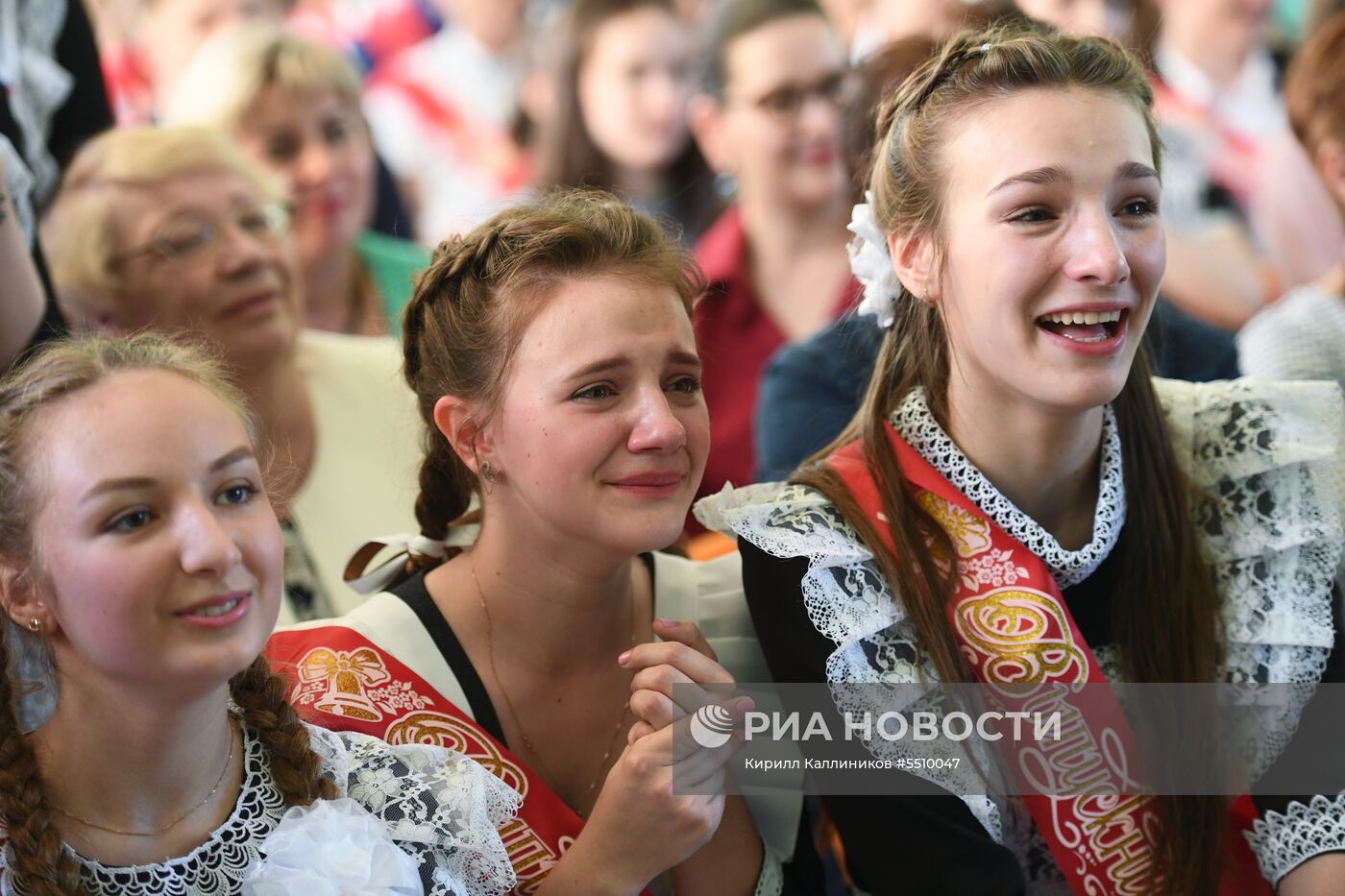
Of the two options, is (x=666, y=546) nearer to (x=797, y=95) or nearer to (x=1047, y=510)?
(x=1047, y=510)

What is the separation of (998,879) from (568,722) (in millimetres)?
441

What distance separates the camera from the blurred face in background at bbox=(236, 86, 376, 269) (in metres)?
2.76

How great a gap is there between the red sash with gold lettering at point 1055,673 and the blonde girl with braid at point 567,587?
237 millimetres

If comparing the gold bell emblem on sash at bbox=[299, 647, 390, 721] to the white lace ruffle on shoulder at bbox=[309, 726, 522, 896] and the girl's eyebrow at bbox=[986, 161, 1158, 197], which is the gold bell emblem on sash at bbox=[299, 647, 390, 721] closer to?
the white lace ruffle on shoulder at bbox=[309, 726, 522, 896]

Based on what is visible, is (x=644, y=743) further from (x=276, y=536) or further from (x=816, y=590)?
(x=276, y=536)

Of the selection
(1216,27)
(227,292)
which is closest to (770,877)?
(227,292)

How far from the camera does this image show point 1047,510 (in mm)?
1534

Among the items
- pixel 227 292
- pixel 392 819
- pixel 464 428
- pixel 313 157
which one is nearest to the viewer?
pixel 392 819

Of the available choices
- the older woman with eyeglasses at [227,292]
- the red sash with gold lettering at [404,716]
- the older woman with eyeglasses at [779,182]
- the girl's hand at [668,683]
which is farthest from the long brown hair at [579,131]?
the girl's hand at [668,683]

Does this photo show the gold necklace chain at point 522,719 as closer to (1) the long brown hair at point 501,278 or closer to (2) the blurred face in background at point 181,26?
(1) the long brown hair at point 501,278

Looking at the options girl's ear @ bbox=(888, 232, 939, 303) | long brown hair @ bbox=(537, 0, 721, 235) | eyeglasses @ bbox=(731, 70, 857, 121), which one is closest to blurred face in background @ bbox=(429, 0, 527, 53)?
long brown hair @ bbox=(537, 0, 721, 235)

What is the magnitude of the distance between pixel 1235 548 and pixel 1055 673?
251mm

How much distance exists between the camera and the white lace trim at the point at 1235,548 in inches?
55.2

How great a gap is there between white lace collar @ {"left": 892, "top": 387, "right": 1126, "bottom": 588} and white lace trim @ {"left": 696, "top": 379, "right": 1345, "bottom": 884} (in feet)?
0.09
